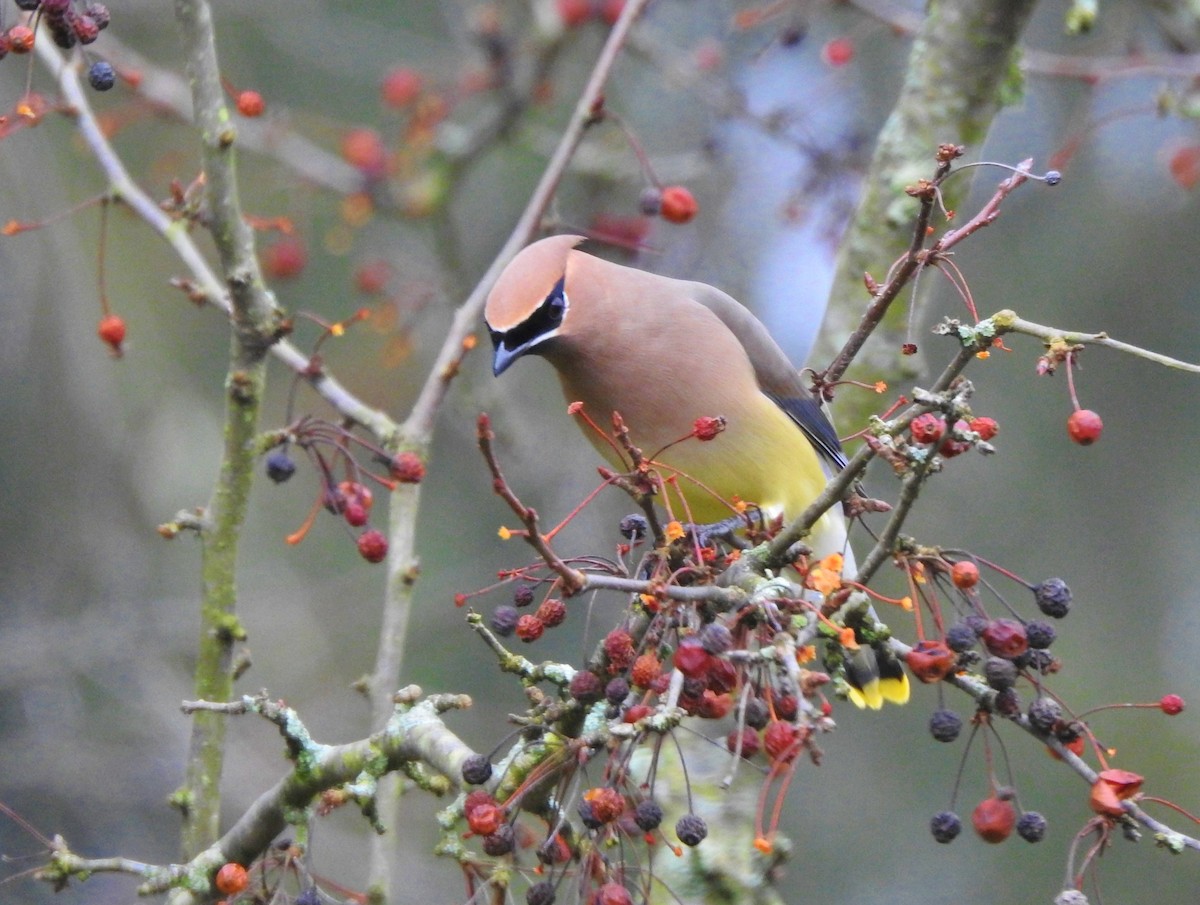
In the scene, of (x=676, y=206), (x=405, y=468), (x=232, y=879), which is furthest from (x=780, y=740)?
(x=676, y=206)

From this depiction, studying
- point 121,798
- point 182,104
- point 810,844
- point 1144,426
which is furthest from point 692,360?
point 1144,426

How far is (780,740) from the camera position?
204cm

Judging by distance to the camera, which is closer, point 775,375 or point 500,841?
point 500,841

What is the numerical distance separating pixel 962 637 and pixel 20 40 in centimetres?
184

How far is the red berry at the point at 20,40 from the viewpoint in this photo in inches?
101

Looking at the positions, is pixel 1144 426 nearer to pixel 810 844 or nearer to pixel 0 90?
pixel 810 844

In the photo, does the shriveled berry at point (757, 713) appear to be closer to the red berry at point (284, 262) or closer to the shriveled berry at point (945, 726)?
the shriveled berry at point (945, 726)

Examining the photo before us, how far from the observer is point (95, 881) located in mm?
5492

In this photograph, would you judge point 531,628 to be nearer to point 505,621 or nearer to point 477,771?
point 505,621

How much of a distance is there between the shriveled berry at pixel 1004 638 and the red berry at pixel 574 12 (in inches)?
158

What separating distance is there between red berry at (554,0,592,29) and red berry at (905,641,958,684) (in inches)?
160

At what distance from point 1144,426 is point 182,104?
5.53 meters

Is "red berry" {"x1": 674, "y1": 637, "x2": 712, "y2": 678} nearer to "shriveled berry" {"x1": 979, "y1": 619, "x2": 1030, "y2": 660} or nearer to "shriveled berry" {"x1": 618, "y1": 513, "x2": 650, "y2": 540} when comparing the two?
"shriveled berry" {"x1": 979, "y1": 619, "x2": 1030, "y2": 660}

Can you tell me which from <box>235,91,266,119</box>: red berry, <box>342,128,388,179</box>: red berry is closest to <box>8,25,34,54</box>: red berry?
<box>235,91,266,119</box>: red berry
